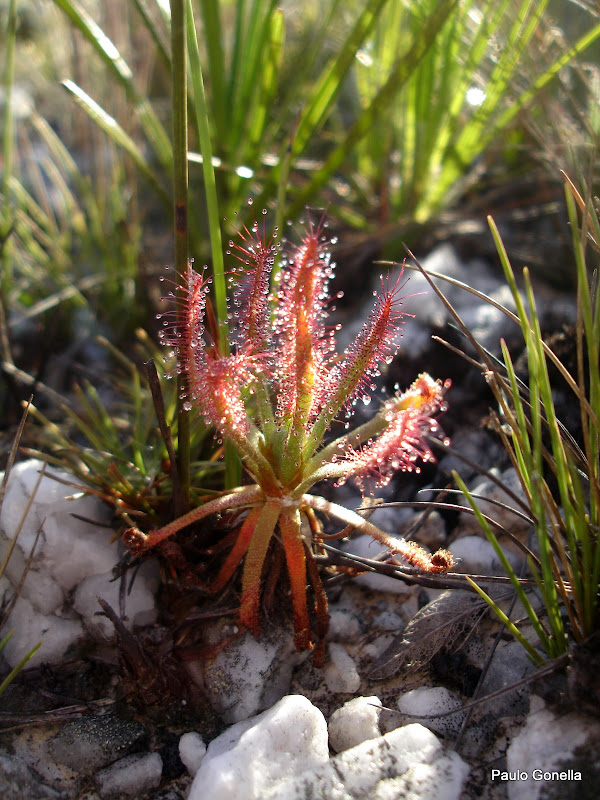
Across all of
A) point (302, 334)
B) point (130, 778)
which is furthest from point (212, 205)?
point (130, 778)

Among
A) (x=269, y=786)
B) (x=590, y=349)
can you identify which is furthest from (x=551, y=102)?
(x=269, y=786)

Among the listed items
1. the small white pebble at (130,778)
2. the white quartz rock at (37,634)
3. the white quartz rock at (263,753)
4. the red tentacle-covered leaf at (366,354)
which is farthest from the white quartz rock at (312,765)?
the red tentacle-covered leaf at (366,354)

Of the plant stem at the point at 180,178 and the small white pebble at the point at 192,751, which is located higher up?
the plant stem at the point at 180,178

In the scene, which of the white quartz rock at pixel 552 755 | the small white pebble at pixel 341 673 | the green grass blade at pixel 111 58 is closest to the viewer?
the white quartz rock at pixel 552 755

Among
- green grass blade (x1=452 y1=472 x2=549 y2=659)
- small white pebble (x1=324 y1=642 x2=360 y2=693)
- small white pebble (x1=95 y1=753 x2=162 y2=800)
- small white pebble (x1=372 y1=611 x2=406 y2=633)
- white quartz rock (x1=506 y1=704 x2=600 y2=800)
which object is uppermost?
green grass blade (x1=452 y1=472 x2=549 y2=659)

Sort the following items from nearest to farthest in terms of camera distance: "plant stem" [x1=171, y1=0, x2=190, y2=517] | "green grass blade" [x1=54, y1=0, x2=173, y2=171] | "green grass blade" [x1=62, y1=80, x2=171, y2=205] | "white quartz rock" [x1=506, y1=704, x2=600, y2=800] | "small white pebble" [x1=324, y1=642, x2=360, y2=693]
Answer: "white quartz rock" [x1=506, y1=704, x2=600, y2=800] → "plant stem" [x1=171, y1=0, x2=190, y2=517] → "small white pebble" [x1=324, y1=642, x2=360, y2=693] → "green grass blade" [x1=62, y1=80, x2=171, y2=205] → "green grass blade" [x1=54, y1=0, x2=173, y2=171]

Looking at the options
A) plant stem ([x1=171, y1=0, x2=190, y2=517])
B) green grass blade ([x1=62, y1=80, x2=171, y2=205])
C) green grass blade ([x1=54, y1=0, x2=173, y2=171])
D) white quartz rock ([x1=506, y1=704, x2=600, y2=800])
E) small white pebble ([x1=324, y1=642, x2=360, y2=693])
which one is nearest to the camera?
white quartz rock ([x1=506, y1=704, x2=600, y2=800])

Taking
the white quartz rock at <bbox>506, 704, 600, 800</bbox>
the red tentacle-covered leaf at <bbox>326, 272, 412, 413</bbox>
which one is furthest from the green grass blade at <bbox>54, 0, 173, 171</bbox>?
the white quartz rock at <bbox>506, 704, 600, 800</bbox>

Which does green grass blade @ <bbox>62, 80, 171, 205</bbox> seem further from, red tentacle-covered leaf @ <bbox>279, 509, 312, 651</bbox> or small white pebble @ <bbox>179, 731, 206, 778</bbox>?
small white pebble @ <bbox>179, 731, 206, 778</bbox>

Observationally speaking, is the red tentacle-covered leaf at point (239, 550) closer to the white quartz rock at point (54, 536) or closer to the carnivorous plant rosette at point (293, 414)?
the carnivorous plant rosette at point (293, 414)
